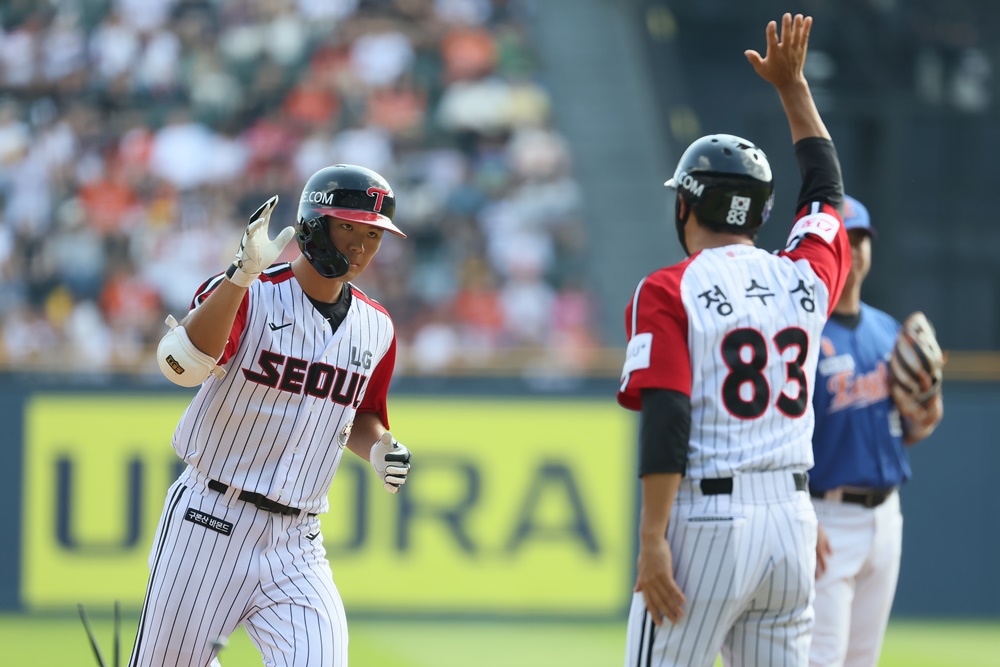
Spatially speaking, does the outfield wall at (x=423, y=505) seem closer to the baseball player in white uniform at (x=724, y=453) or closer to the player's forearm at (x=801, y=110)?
the player's forearm at (x=801, y=110)

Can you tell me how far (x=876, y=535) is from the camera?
18.5ft

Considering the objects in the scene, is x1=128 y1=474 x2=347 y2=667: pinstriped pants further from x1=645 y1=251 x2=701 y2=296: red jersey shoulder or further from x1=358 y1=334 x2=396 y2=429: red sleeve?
x1=645 y1=251 x2=701 y2=296: red jersey shoulder

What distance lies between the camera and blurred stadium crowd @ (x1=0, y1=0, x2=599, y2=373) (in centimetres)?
1322

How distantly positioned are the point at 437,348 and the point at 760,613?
9127mm

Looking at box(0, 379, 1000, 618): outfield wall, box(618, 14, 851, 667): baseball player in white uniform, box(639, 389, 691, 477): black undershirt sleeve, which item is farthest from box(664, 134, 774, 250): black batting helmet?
box(0, 379, 1000, 618): outfield wall

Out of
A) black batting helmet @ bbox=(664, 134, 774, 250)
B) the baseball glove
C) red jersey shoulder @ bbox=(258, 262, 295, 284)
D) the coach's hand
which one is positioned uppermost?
black batting helmet @ bbox=(664, 134, 774, 250)

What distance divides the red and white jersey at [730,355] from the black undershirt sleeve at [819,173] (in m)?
0.51

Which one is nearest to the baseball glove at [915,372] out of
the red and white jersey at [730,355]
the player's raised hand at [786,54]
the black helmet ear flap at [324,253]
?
the player's raised hand at [786,54]

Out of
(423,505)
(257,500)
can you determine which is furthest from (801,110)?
(423,505)

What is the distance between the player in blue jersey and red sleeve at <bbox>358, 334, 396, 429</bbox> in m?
1.82

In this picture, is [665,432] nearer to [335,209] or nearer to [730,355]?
[730,355]

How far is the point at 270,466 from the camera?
4.60m

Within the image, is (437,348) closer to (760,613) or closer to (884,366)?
(884,366)

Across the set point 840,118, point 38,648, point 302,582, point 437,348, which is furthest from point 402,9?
point 302,582
